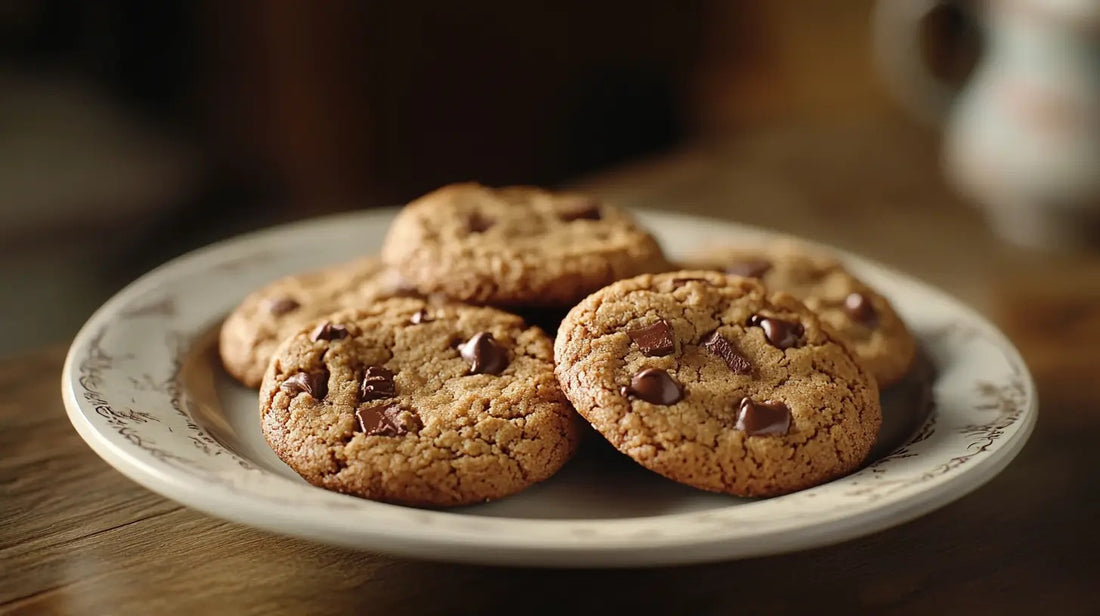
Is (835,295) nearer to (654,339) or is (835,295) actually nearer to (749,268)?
(749,268)

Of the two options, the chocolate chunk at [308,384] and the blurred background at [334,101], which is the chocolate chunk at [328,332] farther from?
the blurred background at [334,101]

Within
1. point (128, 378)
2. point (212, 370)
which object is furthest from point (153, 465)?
point (212, 370)

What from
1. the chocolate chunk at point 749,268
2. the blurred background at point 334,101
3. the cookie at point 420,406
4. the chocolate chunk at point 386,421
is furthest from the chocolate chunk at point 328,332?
the blurred background at point 334,101

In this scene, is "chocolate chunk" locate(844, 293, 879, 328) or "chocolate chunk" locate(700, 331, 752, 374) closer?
"chocolate chunk" locate(700, 331, 752, 374)

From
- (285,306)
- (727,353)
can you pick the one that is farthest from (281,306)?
(727,353)

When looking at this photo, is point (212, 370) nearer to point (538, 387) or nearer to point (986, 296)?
point (538, 387)

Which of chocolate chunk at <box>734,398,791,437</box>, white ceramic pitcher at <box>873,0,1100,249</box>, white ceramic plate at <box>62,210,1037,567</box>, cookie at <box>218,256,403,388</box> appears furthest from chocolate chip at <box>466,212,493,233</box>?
white ceramic pitcher at <box>873,0,1100,249</box>

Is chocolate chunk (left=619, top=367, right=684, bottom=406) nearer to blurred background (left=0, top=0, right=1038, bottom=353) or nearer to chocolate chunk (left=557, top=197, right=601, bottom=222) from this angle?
chocolate chunk (left=557, top=197, right=601, bottom=222)
